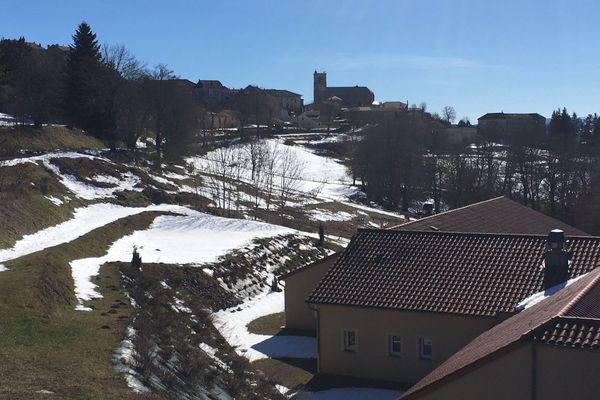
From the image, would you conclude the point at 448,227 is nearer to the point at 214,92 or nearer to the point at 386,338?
the point at 386,338

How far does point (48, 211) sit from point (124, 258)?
6.09 m

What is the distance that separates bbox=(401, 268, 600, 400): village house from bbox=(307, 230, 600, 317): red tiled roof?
4979 mm

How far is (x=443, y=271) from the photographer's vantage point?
67.8 feet

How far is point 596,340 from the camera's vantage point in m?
11.6

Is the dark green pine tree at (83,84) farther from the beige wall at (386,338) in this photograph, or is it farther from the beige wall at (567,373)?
the beige wall at (567,373)

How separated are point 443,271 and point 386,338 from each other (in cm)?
286

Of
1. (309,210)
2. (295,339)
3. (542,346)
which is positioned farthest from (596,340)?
(309,210)

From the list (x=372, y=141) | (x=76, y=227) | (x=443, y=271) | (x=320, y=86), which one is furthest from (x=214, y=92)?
(x=443, y=271)

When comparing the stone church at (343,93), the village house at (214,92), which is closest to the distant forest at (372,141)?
the village house at (214,92)

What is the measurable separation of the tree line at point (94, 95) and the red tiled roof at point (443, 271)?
Answer: 38221 mm

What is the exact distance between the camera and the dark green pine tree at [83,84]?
56688 millimetres

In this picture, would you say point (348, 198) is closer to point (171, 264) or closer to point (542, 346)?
point (171, 264)

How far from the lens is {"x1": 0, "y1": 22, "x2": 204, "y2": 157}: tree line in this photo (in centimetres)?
5650

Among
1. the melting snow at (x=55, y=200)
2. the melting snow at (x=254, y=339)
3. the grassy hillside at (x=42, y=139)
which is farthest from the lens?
the grassy hillside at (x=42, y=139)
